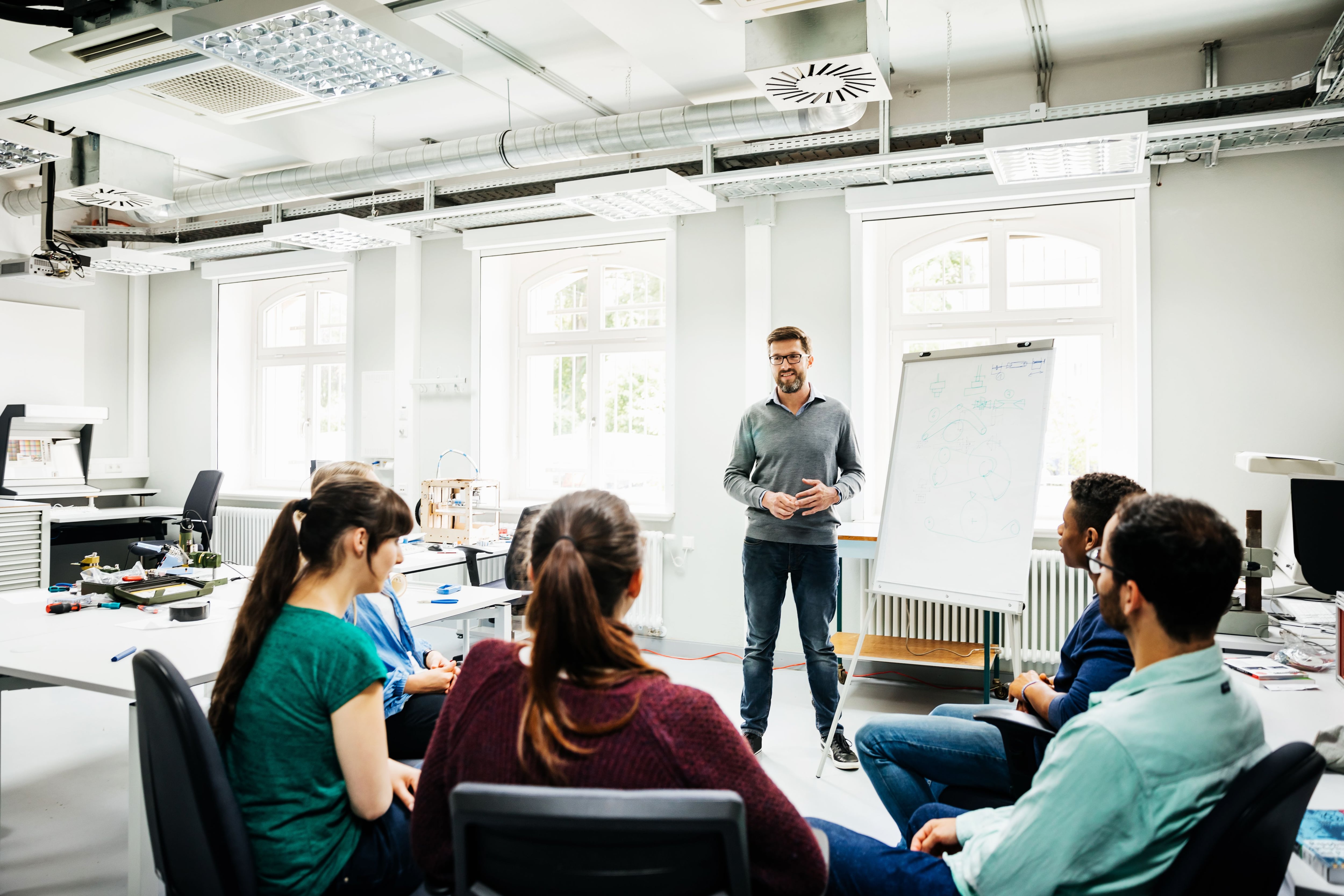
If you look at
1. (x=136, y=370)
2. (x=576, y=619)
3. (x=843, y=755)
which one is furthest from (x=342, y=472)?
(x=136, y=370)

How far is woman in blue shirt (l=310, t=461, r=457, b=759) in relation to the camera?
2.24 metres

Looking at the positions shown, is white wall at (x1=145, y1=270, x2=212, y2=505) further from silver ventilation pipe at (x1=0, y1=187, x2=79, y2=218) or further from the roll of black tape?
the roll of black tape

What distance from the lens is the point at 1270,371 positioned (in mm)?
3932

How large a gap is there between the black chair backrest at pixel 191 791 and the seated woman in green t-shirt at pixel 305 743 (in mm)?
50

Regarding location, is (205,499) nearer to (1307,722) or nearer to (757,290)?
(757,290)

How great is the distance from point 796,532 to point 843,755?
Result: 0.94 metres

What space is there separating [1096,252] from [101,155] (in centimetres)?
533

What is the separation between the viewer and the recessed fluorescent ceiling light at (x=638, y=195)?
12.7 ft

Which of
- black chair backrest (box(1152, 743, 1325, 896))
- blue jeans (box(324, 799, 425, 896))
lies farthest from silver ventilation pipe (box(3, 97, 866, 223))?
blue jeans (box(324, 799, 425, 896))

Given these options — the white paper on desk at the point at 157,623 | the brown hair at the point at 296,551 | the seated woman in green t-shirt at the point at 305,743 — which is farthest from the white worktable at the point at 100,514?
the seated woman in green t-shirt at the point at 305,743

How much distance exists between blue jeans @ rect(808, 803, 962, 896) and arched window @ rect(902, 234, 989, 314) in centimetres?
376

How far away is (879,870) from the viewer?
4.67 ft

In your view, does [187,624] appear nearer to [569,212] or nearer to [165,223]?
[569,212]

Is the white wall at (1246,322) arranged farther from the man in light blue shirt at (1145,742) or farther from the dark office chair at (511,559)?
the man in light blue shirt at (1145,742)
